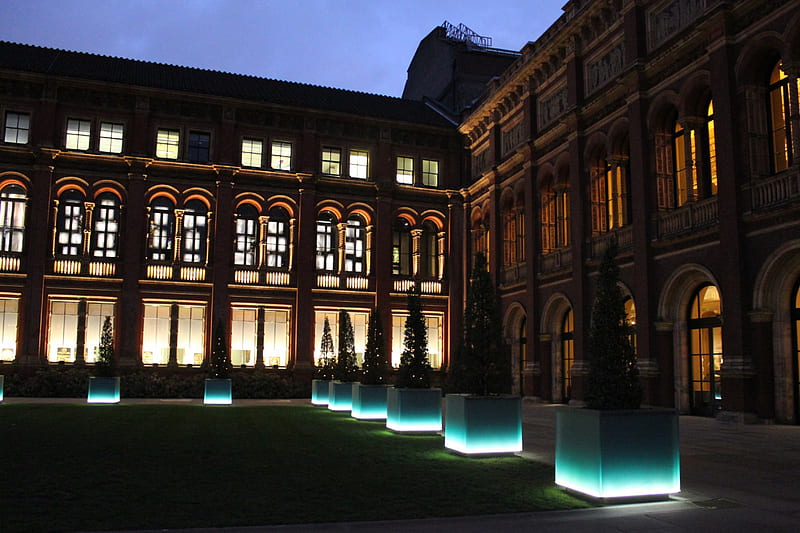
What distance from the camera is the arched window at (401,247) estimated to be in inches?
1639

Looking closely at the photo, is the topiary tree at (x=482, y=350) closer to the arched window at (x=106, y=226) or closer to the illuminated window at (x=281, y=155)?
the illuminated window at (x=281, y=155)

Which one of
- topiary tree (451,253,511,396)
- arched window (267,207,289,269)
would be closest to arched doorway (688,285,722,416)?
topiary tree (451,253,511,396)

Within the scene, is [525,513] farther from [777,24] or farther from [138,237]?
[138,237]

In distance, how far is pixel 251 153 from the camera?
1558 inches

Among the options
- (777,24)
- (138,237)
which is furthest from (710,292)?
(138,237)

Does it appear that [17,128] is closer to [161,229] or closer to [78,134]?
[78,134]

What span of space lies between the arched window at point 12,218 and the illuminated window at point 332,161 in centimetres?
1537

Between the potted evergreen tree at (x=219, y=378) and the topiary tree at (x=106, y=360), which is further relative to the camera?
the potted evergreen tree at (x=219, y=378)

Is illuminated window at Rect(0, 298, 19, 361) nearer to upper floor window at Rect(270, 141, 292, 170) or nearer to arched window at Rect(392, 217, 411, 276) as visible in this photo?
upper floor window at Rect(270, 141, 292, 170)

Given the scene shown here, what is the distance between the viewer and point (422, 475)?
35.9 feet

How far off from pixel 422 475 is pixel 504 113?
94.1ft

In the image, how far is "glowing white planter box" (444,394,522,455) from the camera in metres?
13.2

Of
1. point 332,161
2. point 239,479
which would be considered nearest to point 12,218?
point 332,161

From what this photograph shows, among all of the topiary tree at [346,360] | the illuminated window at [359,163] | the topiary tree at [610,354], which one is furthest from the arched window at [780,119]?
the illuminated window at [359,163]
